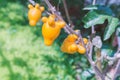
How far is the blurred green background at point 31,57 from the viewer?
3.28m

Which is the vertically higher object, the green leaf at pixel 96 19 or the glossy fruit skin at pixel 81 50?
the green leaf at pixel 96 19

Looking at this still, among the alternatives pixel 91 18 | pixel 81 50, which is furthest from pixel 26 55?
pixel 81 50

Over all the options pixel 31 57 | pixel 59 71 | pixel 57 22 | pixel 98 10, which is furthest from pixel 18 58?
pixel 57 22

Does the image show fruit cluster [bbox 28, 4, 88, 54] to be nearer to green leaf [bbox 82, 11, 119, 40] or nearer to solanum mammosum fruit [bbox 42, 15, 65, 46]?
solanum mammosum fruit [bbox 42, 15, 65, 46]

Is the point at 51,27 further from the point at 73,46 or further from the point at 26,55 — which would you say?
the point at 26,55

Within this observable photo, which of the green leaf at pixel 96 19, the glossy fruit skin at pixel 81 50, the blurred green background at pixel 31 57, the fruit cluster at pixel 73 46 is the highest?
the blurred green background at pixel 31 57

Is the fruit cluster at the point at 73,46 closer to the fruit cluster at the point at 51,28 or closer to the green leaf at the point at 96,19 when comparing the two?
the fruit cluster at the point at 51,28

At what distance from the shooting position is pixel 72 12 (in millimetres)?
4352

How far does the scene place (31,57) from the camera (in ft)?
11.7

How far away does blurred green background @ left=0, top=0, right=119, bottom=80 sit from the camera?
10.8 feet

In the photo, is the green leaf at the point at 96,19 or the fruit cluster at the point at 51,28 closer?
the fruit cluster at the point at 51,28

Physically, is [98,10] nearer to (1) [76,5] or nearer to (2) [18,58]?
(2) [18,58]

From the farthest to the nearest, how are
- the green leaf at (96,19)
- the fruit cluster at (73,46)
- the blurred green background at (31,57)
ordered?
the blurred green background at (31,57)
the green leaf at (96,19)
the fruit cluster at (73,46)

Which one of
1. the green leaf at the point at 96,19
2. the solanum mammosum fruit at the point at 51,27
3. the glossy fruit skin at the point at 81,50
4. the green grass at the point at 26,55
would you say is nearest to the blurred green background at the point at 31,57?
the green grass at the point at 26,55
